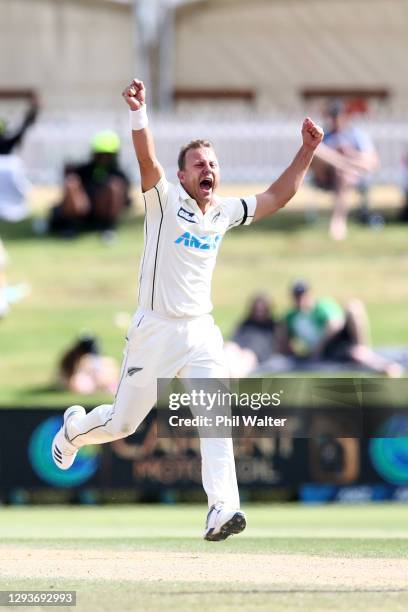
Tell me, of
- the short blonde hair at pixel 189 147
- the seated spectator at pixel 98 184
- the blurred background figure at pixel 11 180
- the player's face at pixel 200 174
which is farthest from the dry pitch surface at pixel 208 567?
the seated spectator at pixel 98 184

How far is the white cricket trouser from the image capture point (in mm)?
7805

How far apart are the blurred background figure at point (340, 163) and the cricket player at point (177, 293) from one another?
11330mm

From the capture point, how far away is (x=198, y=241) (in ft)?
25.8

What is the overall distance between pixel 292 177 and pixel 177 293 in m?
1.06

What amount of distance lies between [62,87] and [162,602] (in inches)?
795

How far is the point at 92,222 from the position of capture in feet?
71.2

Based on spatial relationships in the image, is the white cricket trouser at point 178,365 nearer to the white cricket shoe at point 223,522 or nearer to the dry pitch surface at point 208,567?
the white cricket shoe at point 223,522

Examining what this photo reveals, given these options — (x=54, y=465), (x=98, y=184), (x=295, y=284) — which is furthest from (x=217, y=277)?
(x=54, y=465)

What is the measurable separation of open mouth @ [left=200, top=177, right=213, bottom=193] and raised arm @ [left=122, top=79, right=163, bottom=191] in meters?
0.23

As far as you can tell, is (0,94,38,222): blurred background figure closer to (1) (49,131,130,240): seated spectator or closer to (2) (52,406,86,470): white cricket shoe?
(1) (49,131,130,240): seated spectator

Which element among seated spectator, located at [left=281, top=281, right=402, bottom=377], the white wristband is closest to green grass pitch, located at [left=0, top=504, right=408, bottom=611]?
the white wristband

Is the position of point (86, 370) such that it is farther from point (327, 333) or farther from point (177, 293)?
point (177, 293)

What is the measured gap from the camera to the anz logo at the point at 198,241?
783cm

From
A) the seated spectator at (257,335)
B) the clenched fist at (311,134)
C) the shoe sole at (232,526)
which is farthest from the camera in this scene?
the seated spectator at (257,335)
